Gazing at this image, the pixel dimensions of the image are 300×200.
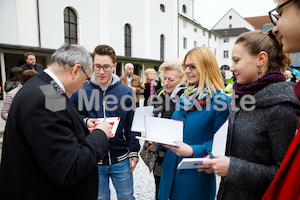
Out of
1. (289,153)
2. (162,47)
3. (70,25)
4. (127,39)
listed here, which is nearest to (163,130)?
(289,153)

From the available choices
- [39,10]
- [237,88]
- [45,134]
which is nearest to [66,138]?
[45,134]

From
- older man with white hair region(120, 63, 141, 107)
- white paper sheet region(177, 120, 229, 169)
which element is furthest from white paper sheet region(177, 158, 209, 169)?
older man with white hair region(120, 63, 141, 107)

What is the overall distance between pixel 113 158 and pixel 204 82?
1181mm

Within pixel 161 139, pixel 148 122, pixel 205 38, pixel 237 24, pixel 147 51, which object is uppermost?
pixel 237 24

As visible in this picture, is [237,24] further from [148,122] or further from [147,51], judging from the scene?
[148,122]

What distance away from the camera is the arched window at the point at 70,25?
13477mm

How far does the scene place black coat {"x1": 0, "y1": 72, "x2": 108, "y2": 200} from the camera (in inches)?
39.8

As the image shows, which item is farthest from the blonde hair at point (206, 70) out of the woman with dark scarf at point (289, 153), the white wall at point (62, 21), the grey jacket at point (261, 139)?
the white wall at point (62, 21)

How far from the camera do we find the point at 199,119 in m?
1.58

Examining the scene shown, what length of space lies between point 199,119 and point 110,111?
927 millimetres

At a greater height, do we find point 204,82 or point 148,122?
point 204,82

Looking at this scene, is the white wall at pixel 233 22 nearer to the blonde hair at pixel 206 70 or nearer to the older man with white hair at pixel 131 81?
the older man with white hair at pixel 131 81

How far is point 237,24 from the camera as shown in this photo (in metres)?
44.9

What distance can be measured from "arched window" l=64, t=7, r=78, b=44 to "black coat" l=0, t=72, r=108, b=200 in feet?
45.6
